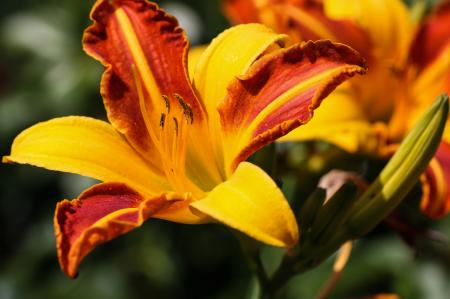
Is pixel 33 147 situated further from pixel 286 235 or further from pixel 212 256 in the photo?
pixel 212 256

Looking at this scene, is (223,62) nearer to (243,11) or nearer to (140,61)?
(140,61)

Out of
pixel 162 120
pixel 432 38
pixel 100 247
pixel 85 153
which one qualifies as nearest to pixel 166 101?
pixel 162 120

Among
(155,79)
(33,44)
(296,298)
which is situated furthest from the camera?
(33,44)

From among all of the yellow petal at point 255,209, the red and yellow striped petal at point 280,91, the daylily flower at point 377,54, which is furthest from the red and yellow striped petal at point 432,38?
the yellow petal at point 255,209

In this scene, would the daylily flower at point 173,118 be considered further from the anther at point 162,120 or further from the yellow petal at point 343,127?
the yellow petal at point 343,127

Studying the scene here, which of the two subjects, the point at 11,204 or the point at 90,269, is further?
the point at 11,204

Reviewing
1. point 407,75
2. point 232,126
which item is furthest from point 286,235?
point 407,75

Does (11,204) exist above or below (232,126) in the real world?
below
